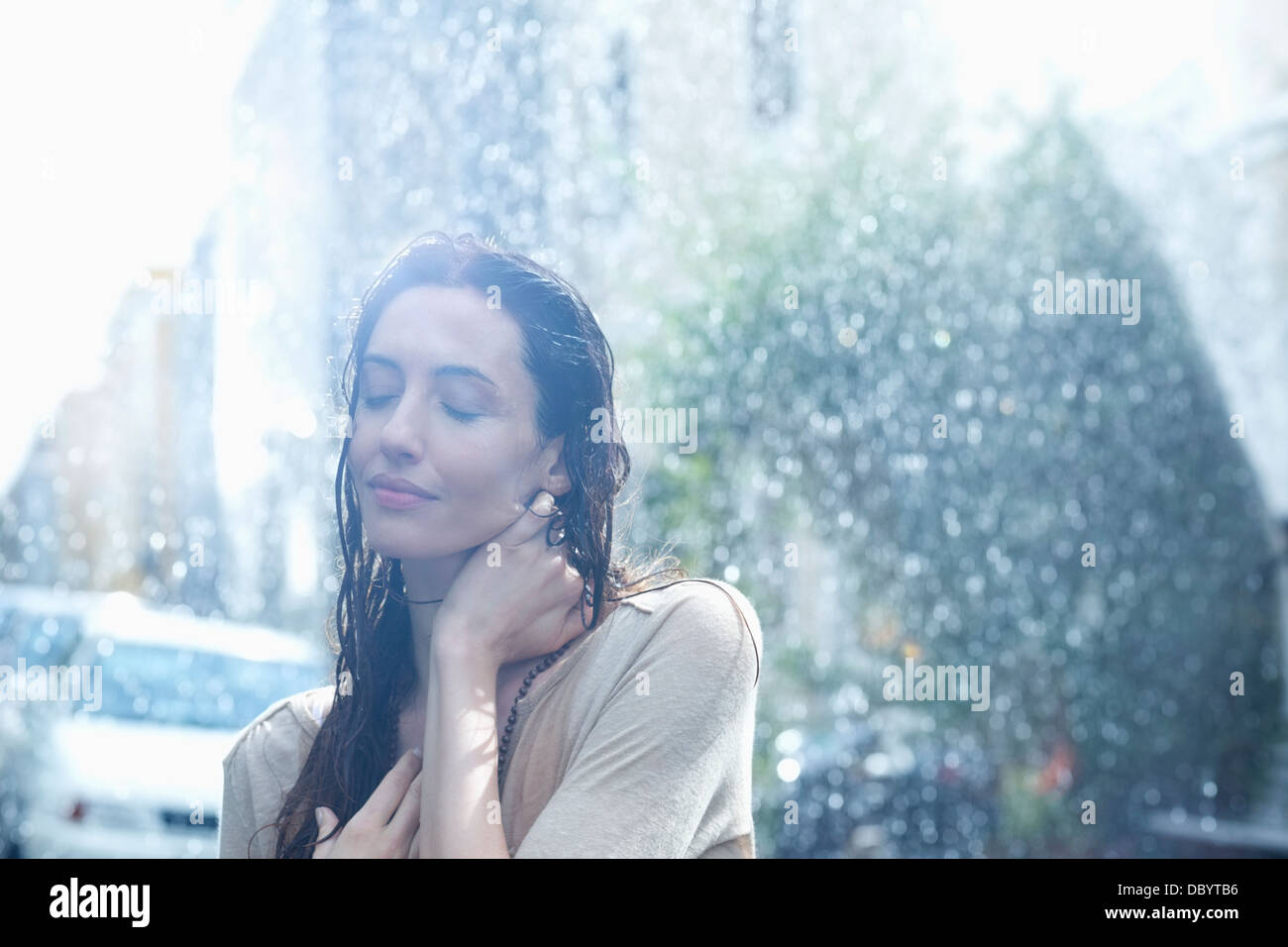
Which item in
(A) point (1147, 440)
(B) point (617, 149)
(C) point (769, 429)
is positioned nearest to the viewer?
(C) point (769, 429)

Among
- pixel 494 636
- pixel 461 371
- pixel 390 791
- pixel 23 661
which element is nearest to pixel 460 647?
pixel 494 636

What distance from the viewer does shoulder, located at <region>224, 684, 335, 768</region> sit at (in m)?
1.09

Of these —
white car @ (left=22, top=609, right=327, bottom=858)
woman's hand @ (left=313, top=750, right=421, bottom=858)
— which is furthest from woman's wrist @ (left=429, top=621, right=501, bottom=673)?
white car @ (left=22, top=609, right=327, bottom=858)

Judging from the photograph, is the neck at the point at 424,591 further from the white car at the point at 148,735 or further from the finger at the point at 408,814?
the white car at the point at 148,735

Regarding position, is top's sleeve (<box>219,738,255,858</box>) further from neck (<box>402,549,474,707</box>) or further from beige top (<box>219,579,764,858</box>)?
neck (<box>402,549,474,707</box>)

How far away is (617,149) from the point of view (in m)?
7.44

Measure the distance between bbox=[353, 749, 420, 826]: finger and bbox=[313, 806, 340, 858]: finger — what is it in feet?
0.12

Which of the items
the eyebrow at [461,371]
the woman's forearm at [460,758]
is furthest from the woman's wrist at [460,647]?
the eyebrow at [461,371]

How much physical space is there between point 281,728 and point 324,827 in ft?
0.48
